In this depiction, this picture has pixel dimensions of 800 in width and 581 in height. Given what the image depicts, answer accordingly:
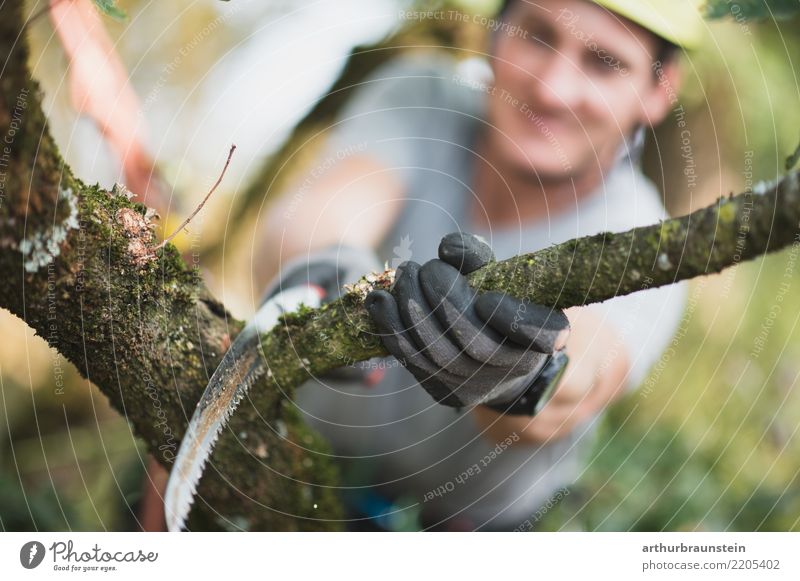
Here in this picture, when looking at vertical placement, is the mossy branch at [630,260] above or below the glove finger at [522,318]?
above

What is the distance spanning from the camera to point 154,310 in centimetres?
71

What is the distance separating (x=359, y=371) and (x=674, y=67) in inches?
41.6

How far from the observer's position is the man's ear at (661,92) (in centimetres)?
158

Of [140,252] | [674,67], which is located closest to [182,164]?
[140,252]

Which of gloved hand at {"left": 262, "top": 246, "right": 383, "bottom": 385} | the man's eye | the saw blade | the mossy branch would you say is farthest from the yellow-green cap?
the saw blade

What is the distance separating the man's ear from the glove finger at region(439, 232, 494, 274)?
1.14 m

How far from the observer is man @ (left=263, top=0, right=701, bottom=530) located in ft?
4.91

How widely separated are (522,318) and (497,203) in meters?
1.11

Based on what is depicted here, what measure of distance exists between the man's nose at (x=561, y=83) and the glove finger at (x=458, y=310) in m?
0.98

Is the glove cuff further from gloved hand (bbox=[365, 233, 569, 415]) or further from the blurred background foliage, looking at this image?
the blurred background foliage

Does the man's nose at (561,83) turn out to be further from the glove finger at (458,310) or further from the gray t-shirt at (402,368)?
the glove finger at (458,310)

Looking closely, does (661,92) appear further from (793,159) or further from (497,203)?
(793,159)

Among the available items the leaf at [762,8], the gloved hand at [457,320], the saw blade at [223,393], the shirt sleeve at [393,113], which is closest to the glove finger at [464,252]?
the gloved hand at [457,320]
